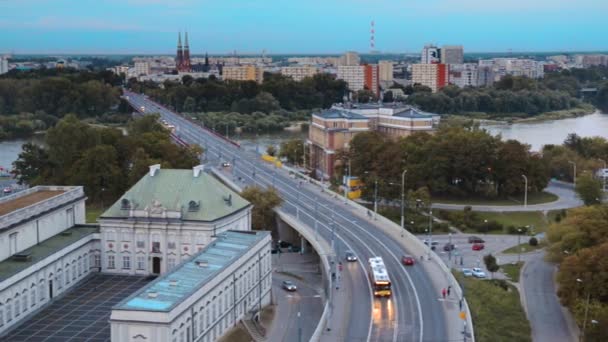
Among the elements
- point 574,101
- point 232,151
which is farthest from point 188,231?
point 574,101

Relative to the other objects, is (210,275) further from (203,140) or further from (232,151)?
(203,140)

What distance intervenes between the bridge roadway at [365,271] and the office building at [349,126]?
4.79 meters

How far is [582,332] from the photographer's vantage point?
1204 inches

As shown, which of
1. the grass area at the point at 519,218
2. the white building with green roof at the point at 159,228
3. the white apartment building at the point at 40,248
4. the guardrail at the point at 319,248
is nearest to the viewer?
the guardrail at the point at 319,248

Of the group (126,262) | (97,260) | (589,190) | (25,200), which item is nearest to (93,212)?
(25,200)

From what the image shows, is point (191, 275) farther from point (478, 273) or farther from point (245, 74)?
point (245, 74)

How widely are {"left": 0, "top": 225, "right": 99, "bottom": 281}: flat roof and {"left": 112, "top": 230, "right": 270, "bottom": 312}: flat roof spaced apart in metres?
6.26

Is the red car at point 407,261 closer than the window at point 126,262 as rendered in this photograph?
No

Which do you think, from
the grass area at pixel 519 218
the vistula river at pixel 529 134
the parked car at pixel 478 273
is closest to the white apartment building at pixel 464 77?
the vistula river at pixel 529 134

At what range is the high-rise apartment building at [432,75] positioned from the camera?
172m

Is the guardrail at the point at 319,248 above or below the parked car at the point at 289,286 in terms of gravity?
above

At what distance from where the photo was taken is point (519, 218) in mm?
52000

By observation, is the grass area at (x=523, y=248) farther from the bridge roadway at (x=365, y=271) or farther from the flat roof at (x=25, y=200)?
the flat roof at (x=25, y=200)

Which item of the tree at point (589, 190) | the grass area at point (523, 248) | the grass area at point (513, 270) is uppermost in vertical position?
the tree at point (589, 190)
